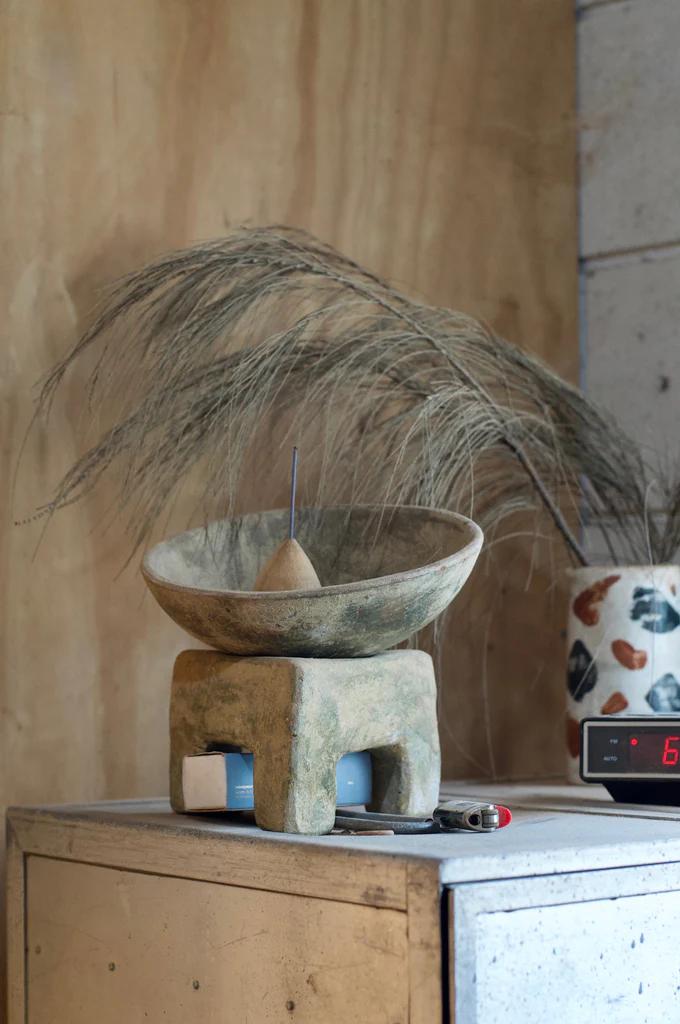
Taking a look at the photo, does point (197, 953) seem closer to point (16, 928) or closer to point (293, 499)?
point (16, 928)

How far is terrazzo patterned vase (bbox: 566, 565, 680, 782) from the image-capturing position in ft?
5.07

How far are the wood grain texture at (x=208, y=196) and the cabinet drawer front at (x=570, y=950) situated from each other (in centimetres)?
63

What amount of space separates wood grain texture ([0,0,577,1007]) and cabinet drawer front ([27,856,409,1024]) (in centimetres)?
19

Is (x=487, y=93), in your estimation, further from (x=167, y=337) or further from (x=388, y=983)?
(x=388, y=983)

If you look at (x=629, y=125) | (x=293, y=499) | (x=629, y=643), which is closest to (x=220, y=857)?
(x=293, y=499)

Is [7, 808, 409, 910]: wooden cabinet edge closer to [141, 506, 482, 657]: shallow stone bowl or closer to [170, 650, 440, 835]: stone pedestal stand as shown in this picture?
[170, 650, 440, 835]: stone pedestal stand

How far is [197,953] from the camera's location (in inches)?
43.6

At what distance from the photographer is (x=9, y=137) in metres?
1.43

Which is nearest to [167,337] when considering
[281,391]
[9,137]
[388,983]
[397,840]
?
[281,391]

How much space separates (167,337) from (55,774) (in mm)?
473

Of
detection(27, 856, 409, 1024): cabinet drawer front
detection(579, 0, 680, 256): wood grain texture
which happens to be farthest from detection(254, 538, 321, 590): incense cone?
detection(579, 0, 680, 256): wood grain texture

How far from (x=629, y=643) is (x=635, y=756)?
0.93 ft

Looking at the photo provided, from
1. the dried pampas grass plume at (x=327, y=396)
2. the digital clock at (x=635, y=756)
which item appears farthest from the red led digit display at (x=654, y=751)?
the dried pampas grass plume at (x=327, y=396)

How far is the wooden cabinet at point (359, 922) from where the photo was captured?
0.94m
